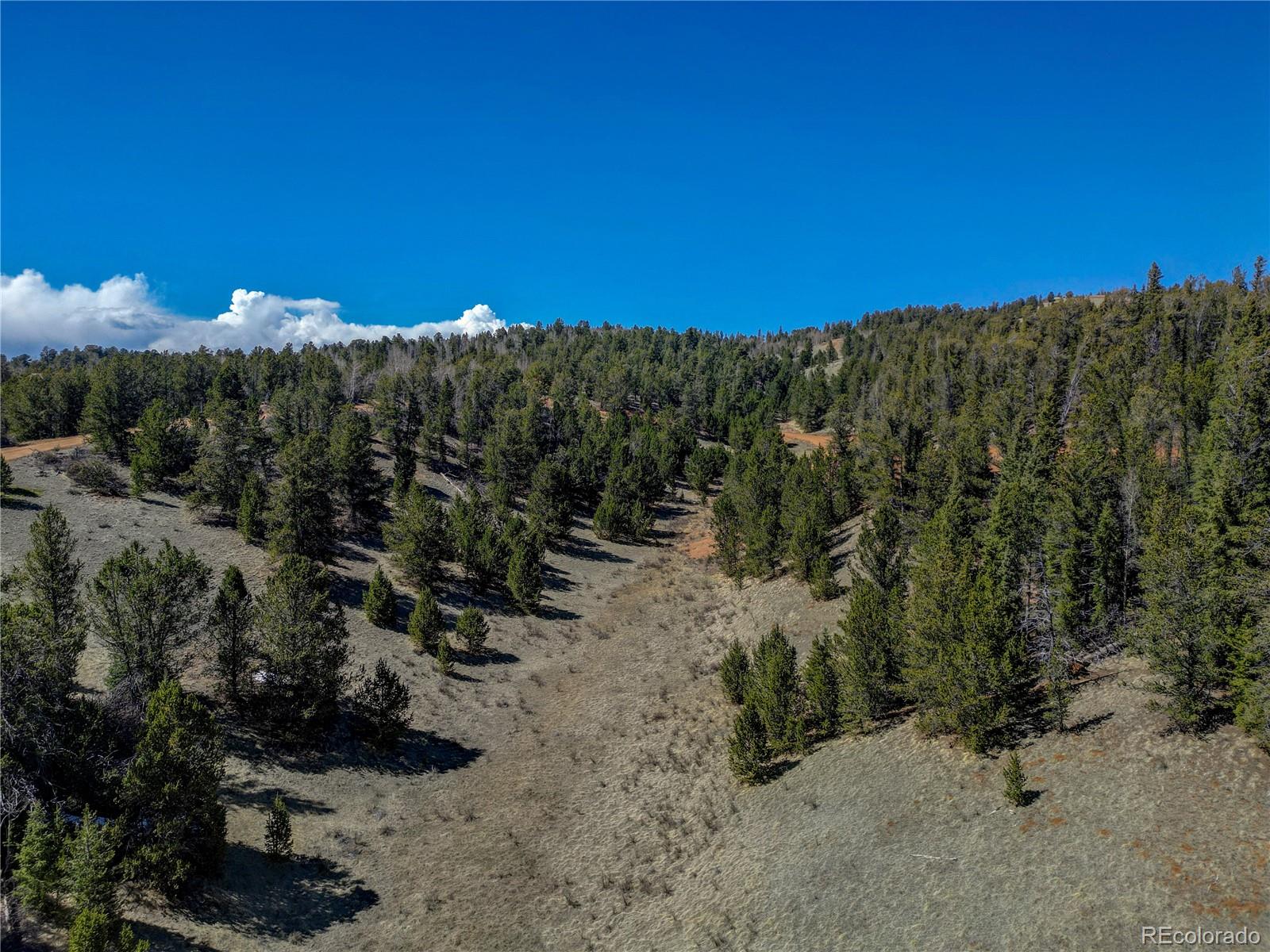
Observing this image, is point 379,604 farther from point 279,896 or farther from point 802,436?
point 802,436

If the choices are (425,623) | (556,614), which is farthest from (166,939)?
(556,614)

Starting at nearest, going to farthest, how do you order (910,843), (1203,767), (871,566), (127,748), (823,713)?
(1203,767), (910,843), (127,748), (823,713), (871,566)

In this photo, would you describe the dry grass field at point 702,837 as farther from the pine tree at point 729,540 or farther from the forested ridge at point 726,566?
the pine tree at point 729,540

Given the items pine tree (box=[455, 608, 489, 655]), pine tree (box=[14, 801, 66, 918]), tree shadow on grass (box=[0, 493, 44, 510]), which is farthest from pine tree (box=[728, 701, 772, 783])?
tree shadow on grass (box=[0, 493, 44, 510])

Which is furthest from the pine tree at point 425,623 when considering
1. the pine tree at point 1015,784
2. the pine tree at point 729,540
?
the pine tree at point 1015,784

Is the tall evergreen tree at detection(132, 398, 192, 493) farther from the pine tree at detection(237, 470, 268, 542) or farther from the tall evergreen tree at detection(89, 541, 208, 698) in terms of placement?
the tall evergreen tree at detection(89, 541, 208, 698)

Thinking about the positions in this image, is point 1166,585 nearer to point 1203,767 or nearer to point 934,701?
point 1203,767

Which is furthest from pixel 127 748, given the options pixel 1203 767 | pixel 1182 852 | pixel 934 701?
pixel 1203 767
